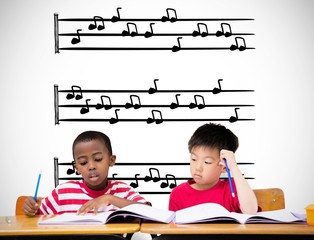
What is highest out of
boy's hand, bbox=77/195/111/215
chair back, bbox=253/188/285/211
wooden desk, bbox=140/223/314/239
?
boy's hand, bbox=77/195/111/215

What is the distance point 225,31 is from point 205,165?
37.5 inches

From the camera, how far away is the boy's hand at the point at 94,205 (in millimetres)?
1493

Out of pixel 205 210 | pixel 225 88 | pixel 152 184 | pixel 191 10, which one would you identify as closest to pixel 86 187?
pixel 152 184

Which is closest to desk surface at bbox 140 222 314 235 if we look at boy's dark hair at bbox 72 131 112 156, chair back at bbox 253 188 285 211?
chair back at bbox 253 188 285 211

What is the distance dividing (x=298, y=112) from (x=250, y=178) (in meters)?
0.48

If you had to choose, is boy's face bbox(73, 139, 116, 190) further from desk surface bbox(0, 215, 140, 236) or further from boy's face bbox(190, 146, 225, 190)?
desk surface bbox(0, 215, 140, 236)

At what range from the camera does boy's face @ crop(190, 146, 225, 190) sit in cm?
198

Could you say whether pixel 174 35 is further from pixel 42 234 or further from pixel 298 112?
pixel 42 234

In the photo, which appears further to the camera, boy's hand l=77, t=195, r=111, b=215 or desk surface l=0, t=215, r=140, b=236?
boy's hand l=77, t=195, r=111, b=215

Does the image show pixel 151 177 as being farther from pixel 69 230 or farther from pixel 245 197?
pixel 69 230

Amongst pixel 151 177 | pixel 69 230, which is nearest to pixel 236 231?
pixel 69 230

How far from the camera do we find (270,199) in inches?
77.7

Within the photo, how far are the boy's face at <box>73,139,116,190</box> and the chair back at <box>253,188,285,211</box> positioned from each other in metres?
0.73

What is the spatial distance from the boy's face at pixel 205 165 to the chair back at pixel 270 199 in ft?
0.70
